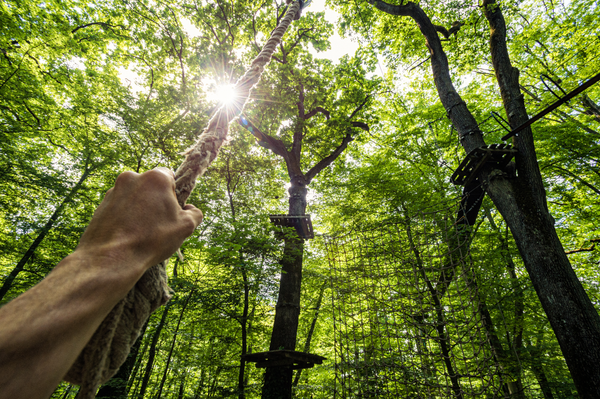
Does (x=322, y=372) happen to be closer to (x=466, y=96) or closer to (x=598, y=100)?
(x=466, y=96)

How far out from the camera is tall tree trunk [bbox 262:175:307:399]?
433cm

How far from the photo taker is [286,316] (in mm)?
5066

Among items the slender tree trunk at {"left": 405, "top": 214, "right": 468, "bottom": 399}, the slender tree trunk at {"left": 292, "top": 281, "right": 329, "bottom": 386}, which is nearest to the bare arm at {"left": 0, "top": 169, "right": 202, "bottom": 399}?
the slender tree trunk at {"left": 405, "top": 214, "right": 468, "bottom": 399}

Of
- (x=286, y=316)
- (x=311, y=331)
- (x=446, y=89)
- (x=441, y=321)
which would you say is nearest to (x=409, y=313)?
(x=441, y=321)

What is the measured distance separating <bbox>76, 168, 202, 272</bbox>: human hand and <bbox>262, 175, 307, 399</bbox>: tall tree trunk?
4946 mm

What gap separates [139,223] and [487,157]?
4.35 metres

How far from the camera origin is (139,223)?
0.48m

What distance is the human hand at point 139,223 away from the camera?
431 millimetres

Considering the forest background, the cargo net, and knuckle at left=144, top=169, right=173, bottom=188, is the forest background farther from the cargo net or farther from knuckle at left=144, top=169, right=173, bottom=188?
knuckle at left=144, top=169, right=173, bottom=188

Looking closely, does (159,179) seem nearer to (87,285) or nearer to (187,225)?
(187,225)

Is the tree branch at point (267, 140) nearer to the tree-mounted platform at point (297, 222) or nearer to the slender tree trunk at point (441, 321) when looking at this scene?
the tree-mounted platform at point (297, 222)

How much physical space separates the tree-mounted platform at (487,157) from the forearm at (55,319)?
14.3ft

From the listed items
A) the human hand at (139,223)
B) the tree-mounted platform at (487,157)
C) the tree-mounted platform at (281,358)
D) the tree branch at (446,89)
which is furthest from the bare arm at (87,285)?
the tree branch at (446,89)

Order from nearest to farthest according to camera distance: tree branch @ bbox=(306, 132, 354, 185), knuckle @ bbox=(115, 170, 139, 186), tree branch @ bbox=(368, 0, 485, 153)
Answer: knuckle @ bbox=(115, 170, 139, 186), tree branch @ bbox=(368, 0, 485, 153), tree branch @ bbox=(306, 132, 354, 185)
